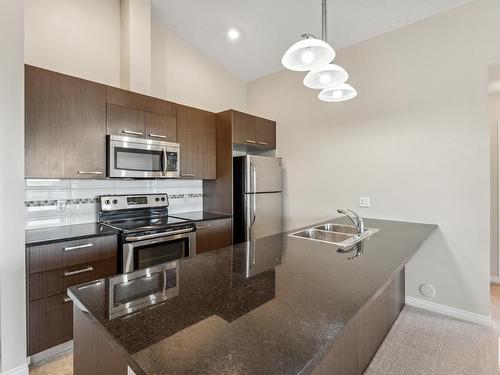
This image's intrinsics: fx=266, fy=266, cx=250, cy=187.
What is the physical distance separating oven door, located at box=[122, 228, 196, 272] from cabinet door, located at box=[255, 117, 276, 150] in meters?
1.54

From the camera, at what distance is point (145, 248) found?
90.4 inches

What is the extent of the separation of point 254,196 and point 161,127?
1.29 metres

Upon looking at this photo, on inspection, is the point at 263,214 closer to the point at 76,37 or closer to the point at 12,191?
the point at 12,191

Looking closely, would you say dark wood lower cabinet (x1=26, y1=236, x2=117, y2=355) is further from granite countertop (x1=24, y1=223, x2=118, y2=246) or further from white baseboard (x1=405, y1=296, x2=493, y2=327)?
white baseboard (x1=405, y1=296, x2=493, y2=327)

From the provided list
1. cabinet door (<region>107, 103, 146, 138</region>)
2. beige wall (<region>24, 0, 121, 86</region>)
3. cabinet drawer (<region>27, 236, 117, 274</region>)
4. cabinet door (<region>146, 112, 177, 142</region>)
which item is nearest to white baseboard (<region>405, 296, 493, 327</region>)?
cabinet drawer (<region>27, 236, 117, 274</region>)

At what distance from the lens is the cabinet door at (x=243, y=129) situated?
10.4 ft

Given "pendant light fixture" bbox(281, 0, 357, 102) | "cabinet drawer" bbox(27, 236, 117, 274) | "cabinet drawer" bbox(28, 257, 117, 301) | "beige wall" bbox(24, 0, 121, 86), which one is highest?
"beige wall" bbox(24, 0, 121, 86)

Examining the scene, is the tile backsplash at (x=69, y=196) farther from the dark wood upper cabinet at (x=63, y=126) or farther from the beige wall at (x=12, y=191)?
the beige wall at (x=12, y=191)

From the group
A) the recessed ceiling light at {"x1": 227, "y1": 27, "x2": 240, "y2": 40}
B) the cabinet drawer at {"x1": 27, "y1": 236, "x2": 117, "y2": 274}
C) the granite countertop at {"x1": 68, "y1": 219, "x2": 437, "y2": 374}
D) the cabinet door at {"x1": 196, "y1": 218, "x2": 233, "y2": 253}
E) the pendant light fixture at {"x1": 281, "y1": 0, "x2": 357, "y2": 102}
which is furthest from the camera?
the recessed ceiling light at {"x1": 227, "y1": 27, "x2": 240, "y2": 40}

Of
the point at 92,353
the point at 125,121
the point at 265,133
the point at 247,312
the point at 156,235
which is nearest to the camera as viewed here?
the point at 247,312

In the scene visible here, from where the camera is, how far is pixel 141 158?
8.46 feet

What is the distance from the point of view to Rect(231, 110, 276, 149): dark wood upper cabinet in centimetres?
317

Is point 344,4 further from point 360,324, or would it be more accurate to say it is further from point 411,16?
point 360,324

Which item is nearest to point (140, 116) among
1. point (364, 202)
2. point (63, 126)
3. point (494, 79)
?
Answer: point (63, 126)
